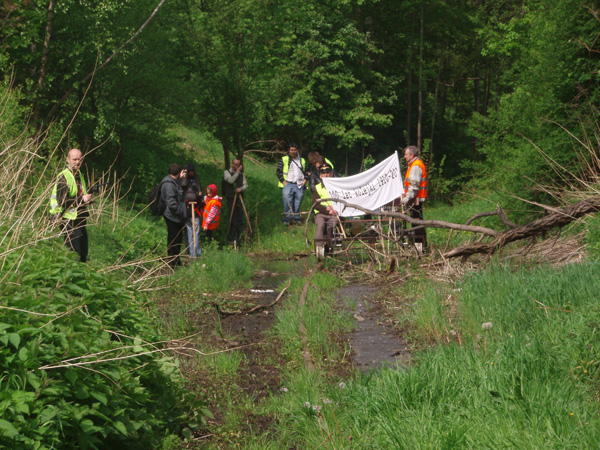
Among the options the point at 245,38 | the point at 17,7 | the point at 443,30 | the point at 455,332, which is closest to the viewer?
the point at 455,332

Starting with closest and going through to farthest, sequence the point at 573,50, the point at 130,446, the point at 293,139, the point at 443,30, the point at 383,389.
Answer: the point at 130,446, the point at 383,389, the point at 573,50, the point at 293,139, the point at 443,30

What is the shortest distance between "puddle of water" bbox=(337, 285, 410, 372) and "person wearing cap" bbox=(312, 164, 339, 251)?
2.79 meters

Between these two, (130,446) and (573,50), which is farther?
(573,50)

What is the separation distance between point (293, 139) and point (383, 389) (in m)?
26.6

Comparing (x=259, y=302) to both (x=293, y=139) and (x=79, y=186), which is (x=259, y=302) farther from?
(x=293, y=139)

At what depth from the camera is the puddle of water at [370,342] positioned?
683cm

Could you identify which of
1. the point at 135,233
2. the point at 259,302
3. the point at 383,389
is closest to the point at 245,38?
the point at 135,233

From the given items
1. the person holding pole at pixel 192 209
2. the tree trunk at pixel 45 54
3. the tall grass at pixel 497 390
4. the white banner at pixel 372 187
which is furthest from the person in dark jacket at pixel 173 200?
the tall grass at pixel 497 390

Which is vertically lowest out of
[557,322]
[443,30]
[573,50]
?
[557,322]

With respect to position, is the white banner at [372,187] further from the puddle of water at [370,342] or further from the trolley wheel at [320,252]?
the puddle of water at [370,342]

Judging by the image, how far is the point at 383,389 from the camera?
5082mm

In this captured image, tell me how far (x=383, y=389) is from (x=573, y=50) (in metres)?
10.6

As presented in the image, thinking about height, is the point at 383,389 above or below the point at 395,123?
below

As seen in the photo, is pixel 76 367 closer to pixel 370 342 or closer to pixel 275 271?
pixel 370 342
